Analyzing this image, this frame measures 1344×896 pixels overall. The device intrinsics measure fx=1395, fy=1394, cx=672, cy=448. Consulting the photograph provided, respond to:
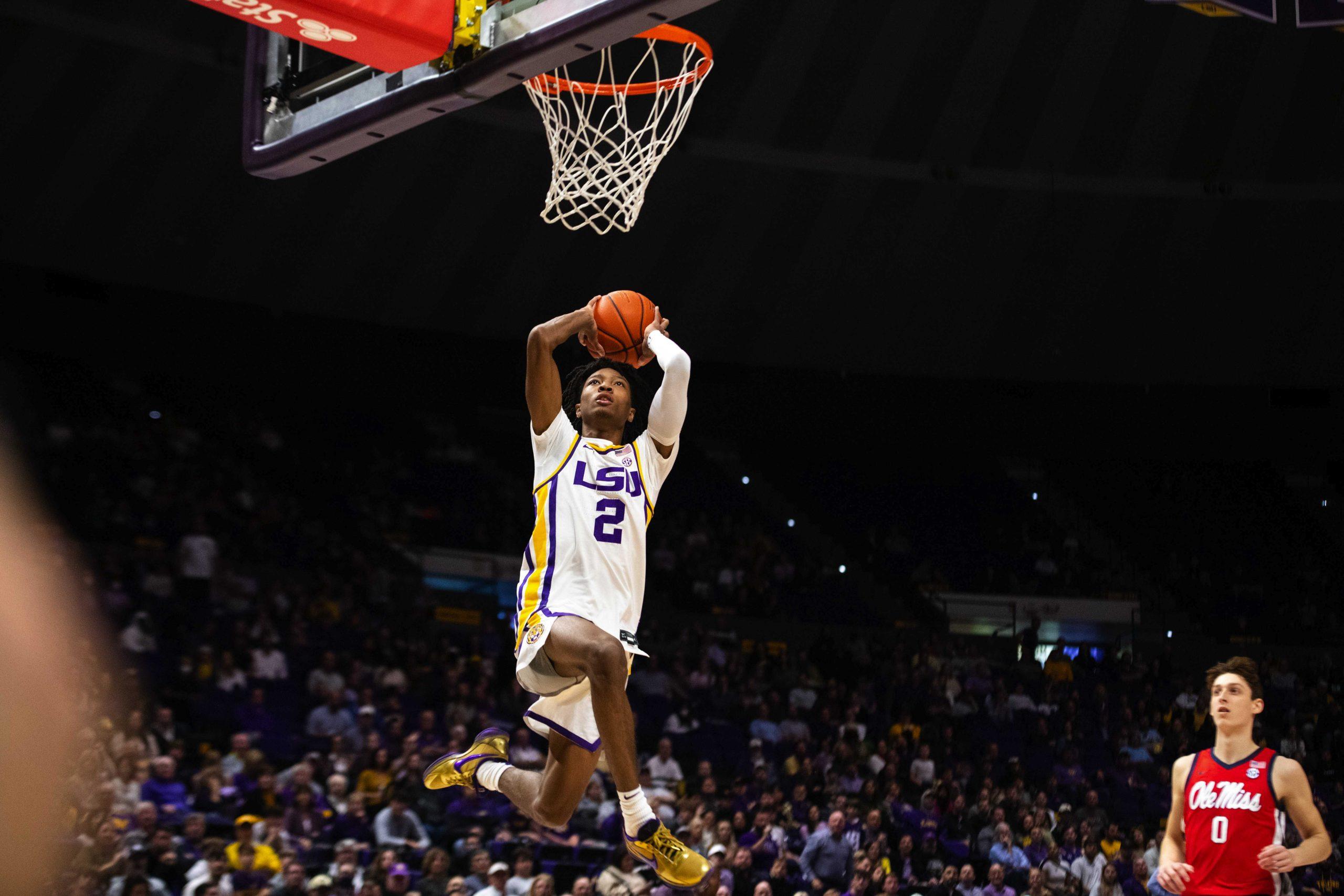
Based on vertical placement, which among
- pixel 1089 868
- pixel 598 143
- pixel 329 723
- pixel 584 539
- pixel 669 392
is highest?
pixel 598 143

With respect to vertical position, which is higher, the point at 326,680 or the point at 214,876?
the point at 326,680

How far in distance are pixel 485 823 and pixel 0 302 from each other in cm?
1009

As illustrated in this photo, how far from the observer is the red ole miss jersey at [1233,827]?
5117 millimetres

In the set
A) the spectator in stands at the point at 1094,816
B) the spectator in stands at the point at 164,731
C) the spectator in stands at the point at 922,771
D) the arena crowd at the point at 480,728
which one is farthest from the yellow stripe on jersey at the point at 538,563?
the spectator in stands at the point at 922,771

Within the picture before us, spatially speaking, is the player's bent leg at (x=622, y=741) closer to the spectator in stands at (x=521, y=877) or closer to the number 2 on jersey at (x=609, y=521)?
the number 2 on jersey at (x=609, y=521)

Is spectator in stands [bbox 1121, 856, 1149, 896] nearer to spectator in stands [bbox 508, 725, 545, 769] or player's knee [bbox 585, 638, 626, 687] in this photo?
spectator in stands [bbox 508, 725, 545, 769]

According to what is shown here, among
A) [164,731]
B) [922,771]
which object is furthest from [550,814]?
[922,771]

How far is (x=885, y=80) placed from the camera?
56.1 feet

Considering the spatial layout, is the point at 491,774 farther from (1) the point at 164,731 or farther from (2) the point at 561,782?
(1) the point at 164,731

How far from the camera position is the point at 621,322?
5125mm

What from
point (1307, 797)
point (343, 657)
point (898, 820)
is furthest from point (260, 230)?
point (1307, 797)

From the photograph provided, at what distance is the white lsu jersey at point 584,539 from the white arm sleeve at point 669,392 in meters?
0.14

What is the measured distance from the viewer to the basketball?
16.8 ft

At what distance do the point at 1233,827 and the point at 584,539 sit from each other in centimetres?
263
